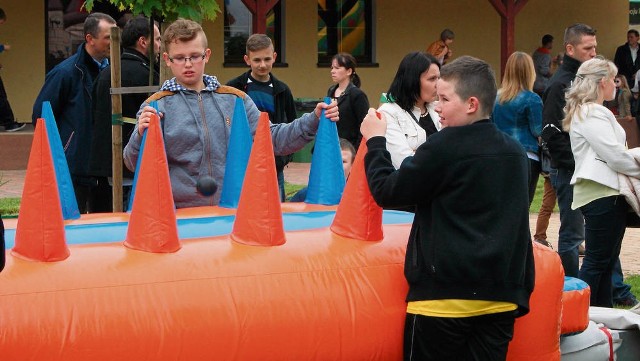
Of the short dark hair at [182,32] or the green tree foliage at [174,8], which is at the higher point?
the green tree foliage at [174,8]

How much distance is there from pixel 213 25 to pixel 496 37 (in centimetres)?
589

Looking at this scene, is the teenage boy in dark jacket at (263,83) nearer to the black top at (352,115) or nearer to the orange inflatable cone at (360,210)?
the black top at (352,115)

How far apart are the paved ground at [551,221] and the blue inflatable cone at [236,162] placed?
3.75m

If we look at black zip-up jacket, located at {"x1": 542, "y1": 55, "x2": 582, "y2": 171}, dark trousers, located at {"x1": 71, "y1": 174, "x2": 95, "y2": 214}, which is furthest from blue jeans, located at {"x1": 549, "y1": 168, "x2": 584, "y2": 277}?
dark trousers, located at {"x1": 71, "y1": 174, "x2": 95, "y2": 214}

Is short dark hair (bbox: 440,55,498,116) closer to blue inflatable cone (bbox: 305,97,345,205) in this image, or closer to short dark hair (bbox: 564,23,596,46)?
blue inflatable cone (bbox: 305,97,345,205)

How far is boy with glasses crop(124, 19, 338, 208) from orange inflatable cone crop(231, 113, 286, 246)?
793 millimetres

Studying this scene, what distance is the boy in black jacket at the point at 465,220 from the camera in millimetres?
3914

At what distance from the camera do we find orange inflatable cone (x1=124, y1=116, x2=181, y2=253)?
162 inches

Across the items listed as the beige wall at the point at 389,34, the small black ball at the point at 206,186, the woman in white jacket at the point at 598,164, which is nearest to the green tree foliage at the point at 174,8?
the small black ball at the point at 206,186

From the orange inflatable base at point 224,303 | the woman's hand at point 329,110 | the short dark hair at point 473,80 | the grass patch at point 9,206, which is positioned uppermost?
the short dark hair at point 473,80

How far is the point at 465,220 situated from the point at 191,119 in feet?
5.48

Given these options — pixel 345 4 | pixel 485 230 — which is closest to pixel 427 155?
pixel 485 230

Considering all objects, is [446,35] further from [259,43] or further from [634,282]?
[259,43]

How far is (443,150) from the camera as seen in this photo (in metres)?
3.91
